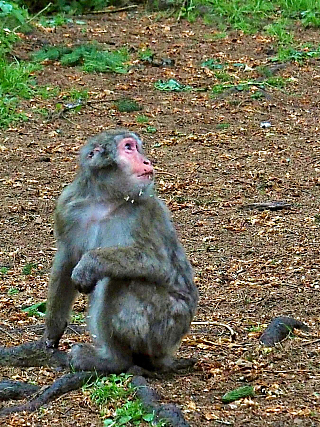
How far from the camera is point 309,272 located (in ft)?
20.7

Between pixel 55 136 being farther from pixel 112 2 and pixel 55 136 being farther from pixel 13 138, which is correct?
pixel 112 2

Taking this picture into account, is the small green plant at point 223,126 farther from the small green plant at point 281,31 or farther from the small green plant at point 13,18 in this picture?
the small green plant at point 13,18

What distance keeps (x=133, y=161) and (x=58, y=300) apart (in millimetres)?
913

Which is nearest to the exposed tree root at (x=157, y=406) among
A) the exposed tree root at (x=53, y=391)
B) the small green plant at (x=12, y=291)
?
the exposed tree root at (x=53, y=391)

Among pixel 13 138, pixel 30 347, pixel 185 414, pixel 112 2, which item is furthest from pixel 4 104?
pixel 185 414

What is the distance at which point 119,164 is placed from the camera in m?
4.79

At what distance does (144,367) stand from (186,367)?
0.23 meters

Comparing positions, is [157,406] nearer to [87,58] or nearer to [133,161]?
[133,161]

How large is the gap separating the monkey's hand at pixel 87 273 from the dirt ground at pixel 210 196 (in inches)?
23.2

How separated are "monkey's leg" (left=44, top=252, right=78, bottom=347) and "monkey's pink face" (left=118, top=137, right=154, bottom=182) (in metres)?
0.64

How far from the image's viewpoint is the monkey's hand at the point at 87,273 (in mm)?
4457

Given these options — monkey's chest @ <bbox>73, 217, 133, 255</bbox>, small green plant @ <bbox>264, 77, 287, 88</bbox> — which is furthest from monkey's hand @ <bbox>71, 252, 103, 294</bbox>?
small green plant @ <bbox>264, 77, 287, 88</bbox>

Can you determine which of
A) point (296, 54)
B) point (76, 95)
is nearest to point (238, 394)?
point (76, 95)

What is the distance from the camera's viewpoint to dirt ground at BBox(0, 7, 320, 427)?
443 centimetres
